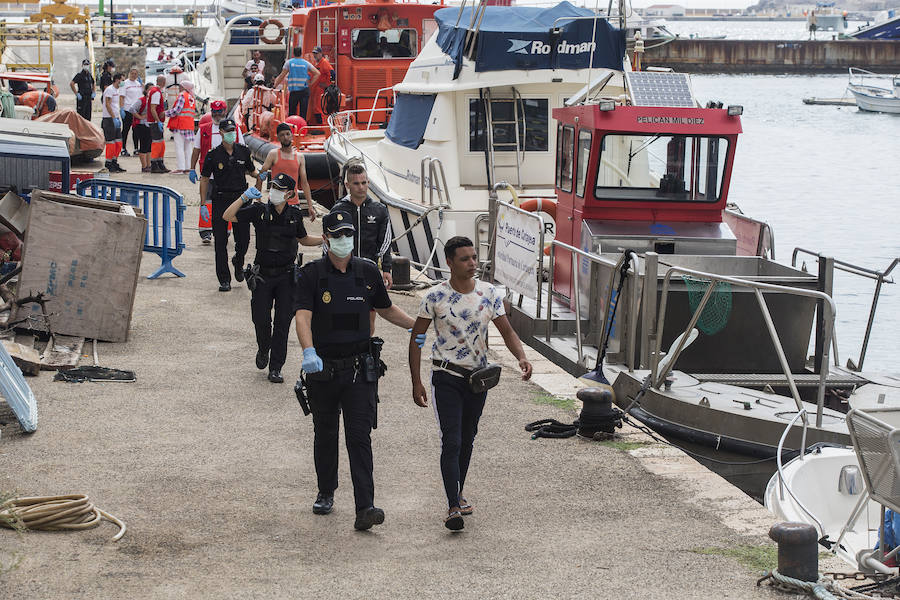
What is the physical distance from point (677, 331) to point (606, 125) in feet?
8.70

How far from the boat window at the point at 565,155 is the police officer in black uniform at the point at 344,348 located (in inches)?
237

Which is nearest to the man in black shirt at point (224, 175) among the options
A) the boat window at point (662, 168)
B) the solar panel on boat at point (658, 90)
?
the boat window at point (662, 168)

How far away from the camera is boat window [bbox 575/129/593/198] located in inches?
449

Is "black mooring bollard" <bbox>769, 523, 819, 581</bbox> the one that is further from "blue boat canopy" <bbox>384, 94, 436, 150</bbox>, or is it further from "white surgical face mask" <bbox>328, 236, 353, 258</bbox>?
"blue boat canopy" <bbox>384, 94, 436, 150</bbox>

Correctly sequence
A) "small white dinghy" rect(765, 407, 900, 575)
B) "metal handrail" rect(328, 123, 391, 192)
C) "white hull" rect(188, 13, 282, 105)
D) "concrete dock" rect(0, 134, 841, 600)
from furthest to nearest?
"white hull" rect(188, 13, 282, 105)
"metal handrail" rect(328, 123, 391, 192)
"small white dinghy" rect(765, 407, 900, 575)
"concrete dock" rect(0, 134, 841, 600)

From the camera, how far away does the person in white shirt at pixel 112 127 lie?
72.1 ft

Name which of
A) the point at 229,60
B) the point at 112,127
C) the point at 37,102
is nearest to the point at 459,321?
the point at 112,127

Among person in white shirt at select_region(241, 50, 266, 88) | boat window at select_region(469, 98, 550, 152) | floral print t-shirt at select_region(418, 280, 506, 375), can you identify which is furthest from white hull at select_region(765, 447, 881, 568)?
person in white shirt at select_region(241, 50, 266, 88)

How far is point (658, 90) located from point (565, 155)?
Answer: 115cm

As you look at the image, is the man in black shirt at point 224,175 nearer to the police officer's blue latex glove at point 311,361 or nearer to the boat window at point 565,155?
the boat window at point 565,155

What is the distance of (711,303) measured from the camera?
8.85 metres

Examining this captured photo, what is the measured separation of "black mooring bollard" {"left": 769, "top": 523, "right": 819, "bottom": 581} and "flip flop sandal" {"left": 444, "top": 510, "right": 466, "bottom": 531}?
1.60 meters

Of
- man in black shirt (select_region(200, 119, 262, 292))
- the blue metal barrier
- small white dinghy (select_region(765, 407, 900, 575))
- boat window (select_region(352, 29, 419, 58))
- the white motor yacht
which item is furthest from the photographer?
boat window (select_region(352, 29, 419, 58))

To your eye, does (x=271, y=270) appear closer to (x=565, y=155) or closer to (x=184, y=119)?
(x=565, y=155)
